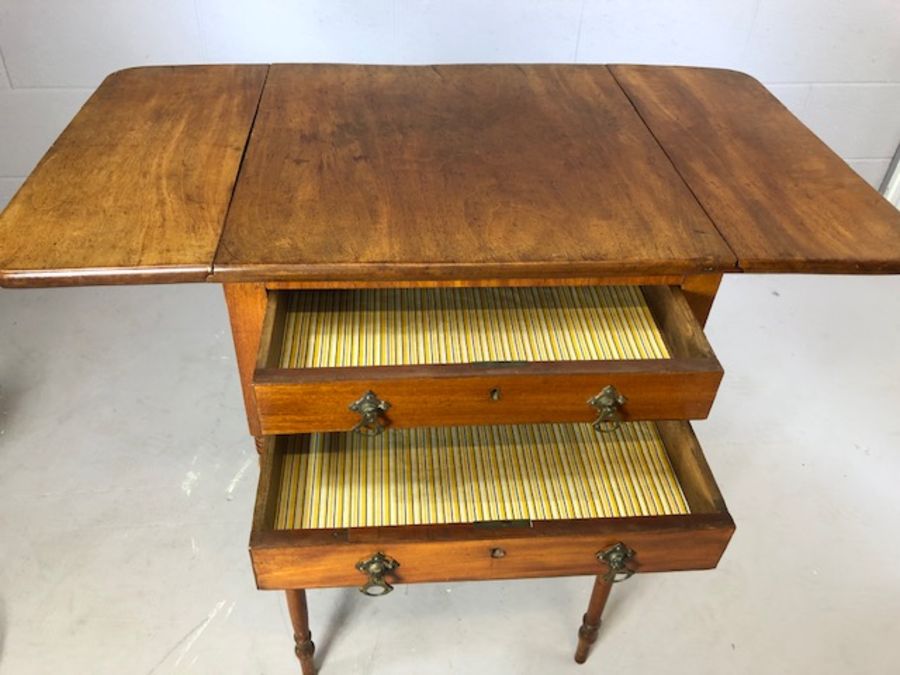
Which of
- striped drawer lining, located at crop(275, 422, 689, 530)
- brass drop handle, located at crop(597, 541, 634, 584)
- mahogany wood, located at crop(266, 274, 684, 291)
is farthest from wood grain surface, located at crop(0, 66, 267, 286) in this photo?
brass drop handle, located at crop(597, 541, 634, 584)

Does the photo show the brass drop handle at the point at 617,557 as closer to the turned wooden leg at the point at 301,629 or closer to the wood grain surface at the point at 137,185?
the turned wooden leg at the point at 301,629

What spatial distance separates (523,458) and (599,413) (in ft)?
0.74

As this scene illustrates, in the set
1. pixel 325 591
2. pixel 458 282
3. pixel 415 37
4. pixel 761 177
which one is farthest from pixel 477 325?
pixel 415 37

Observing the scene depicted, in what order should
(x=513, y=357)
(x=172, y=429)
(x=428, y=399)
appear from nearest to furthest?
1. (x=428, y=399)
2. (x=513, y=357)
3. (x=172, y=429)

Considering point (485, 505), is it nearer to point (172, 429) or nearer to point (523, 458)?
point (523, 458)

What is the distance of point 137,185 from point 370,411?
0.43 m

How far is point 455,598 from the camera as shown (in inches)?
48.7

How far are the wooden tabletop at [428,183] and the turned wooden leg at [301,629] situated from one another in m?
0.43

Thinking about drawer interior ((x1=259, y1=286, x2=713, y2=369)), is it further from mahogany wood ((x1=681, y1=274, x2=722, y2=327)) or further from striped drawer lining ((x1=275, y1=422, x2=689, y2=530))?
striped drawer lining ((x1=275, y1=422, x2=689, y2=530))

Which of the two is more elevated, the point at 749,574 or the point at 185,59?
the point at 185,59

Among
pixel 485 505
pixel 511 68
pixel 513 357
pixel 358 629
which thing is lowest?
pixel 358 629

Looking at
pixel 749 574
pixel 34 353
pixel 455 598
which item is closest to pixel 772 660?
pixel 749 574

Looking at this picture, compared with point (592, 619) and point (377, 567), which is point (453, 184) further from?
point (592, 619)

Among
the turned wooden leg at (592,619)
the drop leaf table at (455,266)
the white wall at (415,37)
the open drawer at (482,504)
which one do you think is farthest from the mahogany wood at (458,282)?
the white wall at (415,37)
